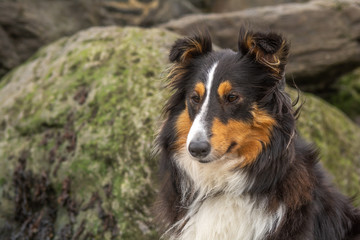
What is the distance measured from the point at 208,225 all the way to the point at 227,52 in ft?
4.55

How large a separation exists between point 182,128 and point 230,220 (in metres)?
0.80

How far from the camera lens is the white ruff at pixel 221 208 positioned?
377 centimetres

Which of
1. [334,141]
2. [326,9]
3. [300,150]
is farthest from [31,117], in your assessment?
[326,9]

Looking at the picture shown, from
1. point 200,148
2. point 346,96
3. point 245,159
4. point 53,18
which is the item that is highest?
point 53,18

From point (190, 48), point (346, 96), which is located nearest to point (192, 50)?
point (190, 48)

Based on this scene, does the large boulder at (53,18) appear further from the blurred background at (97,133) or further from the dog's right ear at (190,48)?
the dog's right ear at (190,48)

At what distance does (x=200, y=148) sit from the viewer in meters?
3.59

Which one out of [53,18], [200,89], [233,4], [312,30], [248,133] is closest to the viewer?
[248,133]

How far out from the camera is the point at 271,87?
381 centimetres

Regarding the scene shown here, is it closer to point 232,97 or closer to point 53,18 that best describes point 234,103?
point 232,97

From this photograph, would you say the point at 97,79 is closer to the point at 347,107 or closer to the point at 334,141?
the point at 334,141

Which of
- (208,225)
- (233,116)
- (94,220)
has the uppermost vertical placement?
(233,116)

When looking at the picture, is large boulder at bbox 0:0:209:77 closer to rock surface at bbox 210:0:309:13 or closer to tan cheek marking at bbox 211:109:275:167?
rock surface at bbox 210:0:309:13

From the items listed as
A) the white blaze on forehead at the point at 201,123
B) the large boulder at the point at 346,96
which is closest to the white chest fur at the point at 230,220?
the white blaze on forehead at the point at 201,123
